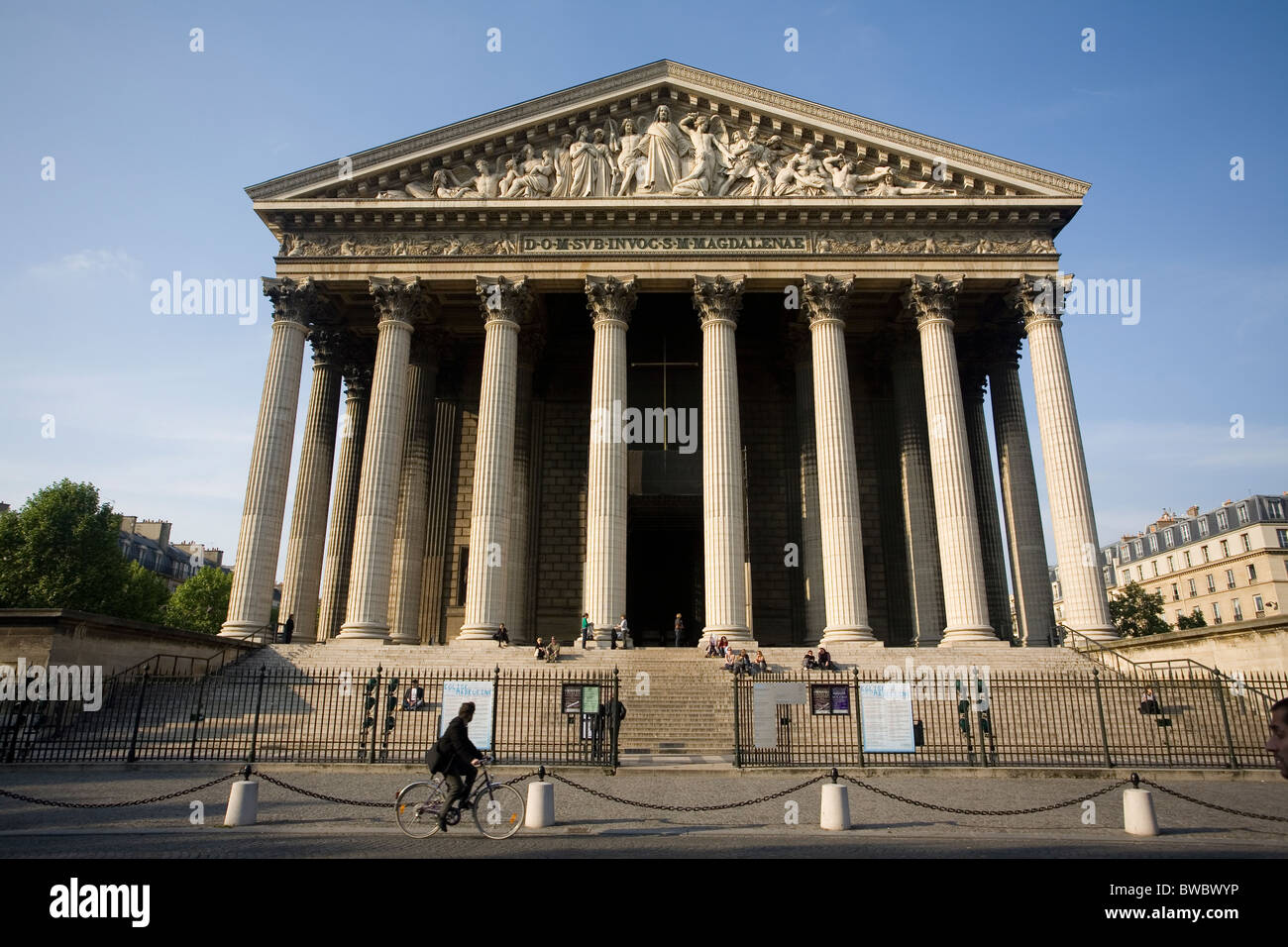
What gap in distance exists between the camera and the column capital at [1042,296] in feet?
88.2

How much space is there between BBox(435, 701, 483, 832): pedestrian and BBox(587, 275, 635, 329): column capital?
19.7 metres

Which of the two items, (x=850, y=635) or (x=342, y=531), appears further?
(x=342, y=531)

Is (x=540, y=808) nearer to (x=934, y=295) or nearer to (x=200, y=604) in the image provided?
(x=934, y=295)

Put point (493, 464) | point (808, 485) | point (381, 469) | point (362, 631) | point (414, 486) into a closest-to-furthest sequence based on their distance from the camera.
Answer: point (362, 631), point (493, 464), point (381, 469), point (808, 485), point (414, 486)

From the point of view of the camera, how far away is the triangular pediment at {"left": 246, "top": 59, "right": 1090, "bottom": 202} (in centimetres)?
2780

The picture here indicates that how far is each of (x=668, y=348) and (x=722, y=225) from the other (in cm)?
787

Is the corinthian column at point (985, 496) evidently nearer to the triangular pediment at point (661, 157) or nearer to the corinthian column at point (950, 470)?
the corinthian column at point (950, 470)

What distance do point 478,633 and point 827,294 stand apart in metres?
15.9

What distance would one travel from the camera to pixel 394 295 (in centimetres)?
2759

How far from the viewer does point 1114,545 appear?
8531 centimetres

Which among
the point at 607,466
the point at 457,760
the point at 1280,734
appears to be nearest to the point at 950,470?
the point at 607,466

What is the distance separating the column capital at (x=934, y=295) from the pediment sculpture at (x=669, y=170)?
10.1 ft

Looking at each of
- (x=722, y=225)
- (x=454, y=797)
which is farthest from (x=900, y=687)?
(x=722, y=225)
